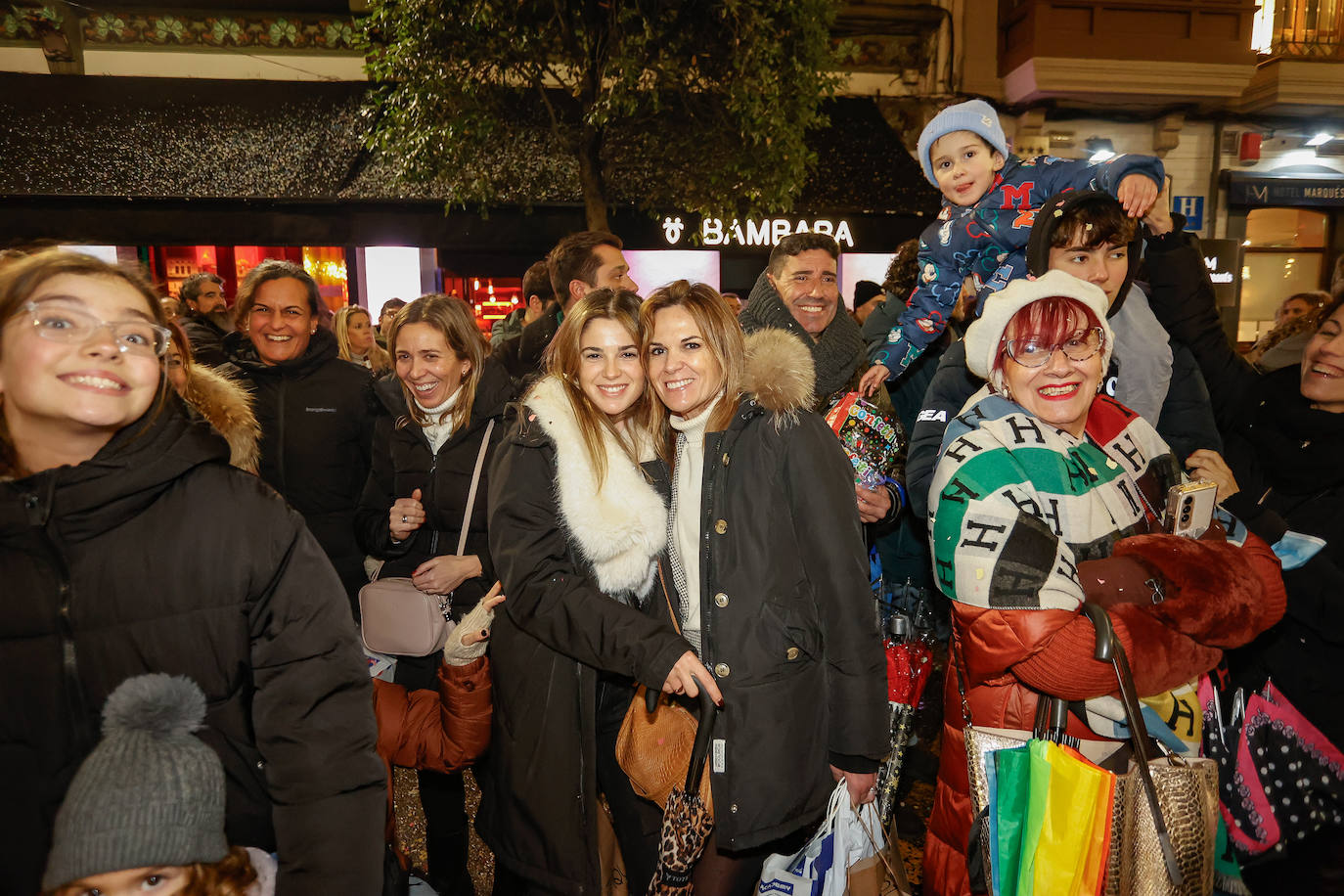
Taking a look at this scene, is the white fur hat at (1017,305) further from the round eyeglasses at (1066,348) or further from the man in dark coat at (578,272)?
the man in dark coat at (578,272)

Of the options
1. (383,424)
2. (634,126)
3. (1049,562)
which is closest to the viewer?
(1049,562)

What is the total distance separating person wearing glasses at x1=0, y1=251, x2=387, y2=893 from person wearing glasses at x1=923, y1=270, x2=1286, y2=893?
161cm

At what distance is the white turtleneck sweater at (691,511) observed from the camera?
96.1 inches

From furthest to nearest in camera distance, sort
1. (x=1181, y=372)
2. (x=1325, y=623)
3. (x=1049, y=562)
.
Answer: (x=1181, y=372)
(x=1325, y=623)
(x=1049, y=562)

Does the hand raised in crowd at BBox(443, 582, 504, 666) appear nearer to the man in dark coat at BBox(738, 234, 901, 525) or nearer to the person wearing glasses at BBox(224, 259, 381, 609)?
the person wearing glasses at BBox(224, 259, 381, 609)

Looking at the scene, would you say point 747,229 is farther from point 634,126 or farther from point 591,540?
point 591,540

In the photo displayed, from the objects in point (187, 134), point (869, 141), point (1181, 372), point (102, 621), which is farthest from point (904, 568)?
point (187, 134)

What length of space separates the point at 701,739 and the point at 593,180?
7.30m

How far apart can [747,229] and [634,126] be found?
2216 millimetres

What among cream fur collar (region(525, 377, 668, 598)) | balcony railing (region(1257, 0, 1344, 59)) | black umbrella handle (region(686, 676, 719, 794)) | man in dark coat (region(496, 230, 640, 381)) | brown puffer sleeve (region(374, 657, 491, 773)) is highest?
balcony railing (region(1257, 0, 1344, 59))

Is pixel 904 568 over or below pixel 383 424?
below

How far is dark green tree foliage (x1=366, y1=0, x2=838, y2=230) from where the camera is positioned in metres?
7.60

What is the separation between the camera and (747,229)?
1048 cm

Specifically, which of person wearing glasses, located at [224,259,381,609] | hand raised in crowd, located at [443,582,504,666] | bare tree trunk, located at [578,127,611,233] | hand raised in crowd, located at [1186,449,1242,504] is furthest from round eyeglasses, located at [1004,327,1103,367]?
bare tree trunk, located at [578,127,611,233]
